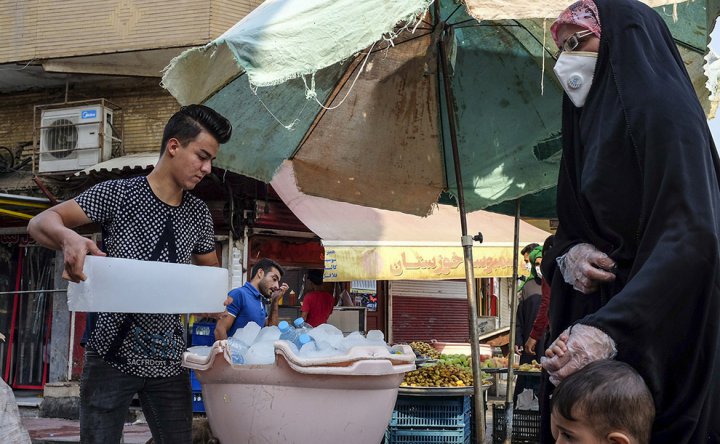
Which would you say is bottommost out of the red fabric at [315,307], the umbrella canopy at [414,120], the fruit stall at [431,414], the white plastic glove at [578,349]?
the fruit stall at [431,414]

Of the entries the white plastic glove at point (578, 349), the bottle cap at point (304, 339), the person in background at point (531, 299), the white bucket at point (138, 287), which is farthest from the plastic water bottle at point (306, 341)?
the person in background at point (531, 299)

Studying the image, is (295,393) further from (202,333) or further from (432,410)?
(202,333)

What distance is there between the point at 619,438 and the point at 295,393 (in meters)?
1.90

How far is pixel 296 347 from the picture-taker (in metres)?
3.64

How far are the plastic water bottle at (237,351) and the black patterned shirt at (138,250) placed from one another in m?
0.36

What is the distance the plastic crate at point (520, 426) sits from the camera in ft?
21.1

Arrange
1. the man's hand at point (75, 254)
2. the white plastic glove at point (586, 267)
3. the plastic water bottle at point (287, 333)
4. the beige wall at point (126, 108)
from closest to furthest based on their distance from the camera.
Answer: the white plastic glove at point (586, 267) → the man's hand at point (75, 254) → the plastic water bottle at point (287, 333) → the beige wall at point (126, 108)

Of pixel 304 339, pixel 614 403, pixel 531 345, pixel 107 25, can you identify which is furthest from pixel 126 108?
pixel 614 403

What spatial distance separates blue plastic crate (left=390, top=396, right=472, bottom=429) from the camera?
5.63 metres

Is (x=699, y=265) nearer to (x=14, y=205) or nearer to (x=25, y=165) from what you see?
(x=14, y=205)

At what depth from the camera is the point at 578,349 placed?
1789mm

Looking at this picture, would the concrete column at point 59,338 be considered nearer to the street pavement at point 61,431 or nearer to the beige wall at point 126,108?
the street pavement at point 61,431

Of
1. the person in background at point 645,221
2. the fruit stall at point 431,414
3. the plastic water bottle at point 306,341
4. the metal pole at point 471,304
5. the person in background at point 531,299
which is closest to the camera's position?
the person in background at point 645,221

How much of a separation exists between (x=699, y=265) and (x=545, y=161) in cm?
394
